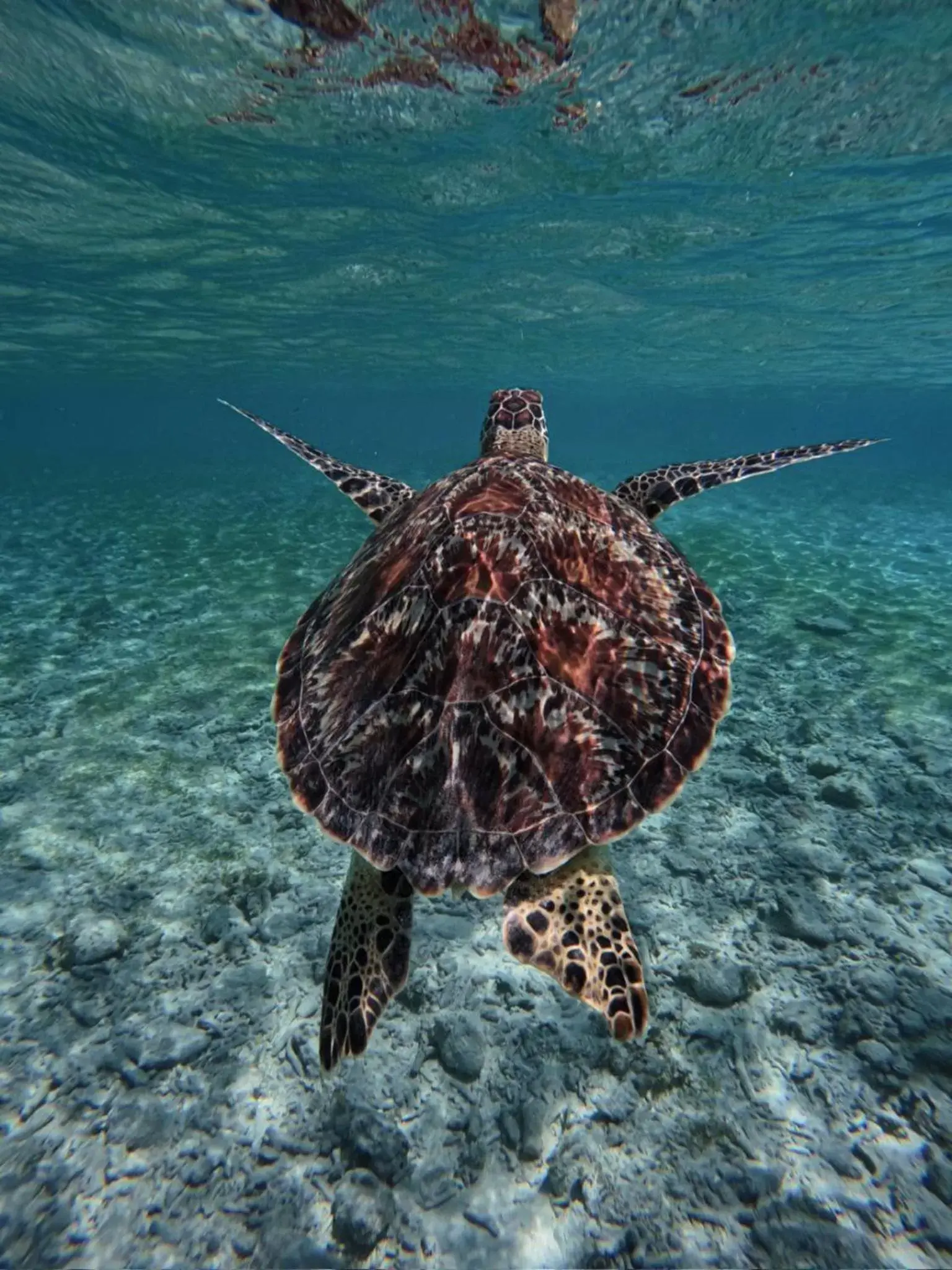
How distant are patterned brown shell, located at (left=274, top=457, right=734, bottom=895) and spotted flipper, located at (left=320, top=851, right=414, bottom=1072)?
1.47ft

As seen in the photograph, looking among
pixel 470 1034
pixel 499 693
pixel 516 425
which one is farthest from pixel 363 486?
pixel 470 1034

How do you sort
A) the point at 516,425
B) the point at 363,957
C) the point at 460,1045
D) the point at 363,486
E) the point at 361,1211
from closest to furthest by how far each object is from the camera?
the point at 363,957, the point at 361,1211, the point at 460,1045, the point at 363,486, the point at 516,425

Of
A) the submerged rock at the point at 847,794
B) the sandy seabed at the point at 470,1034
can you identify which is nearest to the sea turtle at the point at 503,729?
the sandy seabed at the point at 470,1034

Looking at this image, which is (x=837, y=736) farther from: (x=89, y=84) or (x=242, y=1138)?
(x=89, y=84)

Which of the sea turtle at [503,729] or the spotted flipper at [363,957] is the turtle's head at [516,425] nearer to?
the sea turtle at [503,729]

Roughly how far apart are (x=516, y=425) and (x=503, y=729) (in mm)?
3834

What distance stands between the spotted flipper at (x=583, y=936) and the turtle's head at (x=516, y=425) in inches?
147

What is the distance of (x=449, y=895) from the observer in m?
5.40

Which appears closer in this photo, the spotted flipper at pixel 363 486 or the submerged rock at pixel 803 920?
the submerged rock at pixel 803 920

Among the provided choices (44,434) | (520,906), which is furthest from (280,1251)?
(44,434)

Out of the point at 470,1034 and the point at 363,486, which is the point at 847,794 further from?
the point at 363,486

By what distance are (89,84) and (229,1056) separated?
53.0 feet

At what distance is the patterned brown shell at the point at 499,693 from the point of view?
290 centimetres

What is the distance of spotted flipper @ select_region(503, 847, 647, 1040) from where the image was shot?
109 inches
